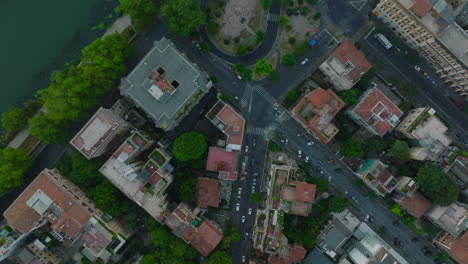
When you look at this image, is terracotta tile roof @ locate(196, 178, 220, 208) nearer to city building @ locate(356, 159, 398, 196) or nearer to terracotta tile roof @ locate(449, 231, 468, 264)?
city building @ locate(356, 159, 398, 196)

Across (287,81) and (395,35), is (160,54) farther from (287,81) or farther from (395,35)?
(395,35)

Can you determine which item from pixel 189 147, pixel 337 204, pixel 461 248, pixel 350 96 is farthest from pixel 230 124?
pixel 461 248

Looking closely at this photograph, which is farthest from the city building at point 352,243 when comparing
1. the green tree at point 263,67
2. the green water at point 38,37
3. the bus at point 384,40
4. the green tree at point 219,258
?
the green water at point 38,37

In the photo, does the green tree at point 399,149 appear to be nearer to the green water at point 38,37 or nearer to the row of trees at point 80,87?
the row of trees at point 80,87

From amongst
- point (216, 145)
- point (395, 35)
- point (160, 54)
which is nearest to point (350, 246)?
point (216, 145)

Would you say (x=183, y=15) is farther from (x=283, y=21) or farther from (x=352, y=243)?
(x=352, y=243)

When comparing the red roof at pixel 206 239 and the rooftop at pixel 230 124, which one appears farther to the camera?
the rooftop at pixel 230 124
